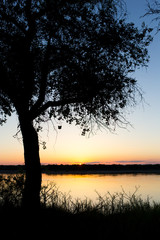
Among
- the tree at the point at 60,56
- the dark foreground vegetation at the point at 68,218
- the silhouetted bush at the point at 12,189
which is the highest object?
the tree at the point at 60,56

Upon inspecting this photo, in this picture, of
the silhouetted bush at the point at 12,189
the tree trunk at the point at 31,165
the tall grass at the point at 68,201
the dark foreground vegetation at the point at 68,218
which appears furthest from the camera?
the silhouetted bush at the point at 12,189

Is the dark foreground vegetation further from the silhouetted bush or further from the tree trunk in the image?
the tree trunk

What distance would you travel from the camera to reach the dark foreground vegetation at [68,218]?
26.6 ft

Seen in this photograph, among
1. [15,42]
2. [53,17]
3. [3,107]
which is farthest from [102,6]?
[3,107]

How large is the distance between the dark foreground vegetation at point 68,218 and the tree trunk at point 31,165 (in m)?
0.54

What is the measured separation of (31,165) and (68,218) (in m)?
2.73

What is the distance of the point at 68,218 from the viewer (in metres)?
9.93

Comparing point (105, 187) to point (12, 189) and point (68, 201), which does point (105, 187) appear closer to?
point (68, 201)

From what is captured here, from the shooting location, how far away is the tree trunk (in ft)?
35.9

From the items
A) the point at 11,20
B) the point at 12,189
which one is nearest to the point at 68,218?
the point at 12,189

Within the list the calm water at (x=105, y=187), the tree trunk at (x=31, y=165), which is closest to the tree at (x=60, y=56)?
the tree trunk at (x=31, y=165)

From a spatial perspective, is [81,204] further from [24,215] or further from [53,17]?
[53,17]

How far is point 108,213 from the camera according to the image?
1138 centimetres

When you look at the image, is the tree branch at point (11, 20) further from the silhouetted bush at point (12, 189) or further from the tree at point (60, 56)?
the silhouetted bush at point (12, 189)
